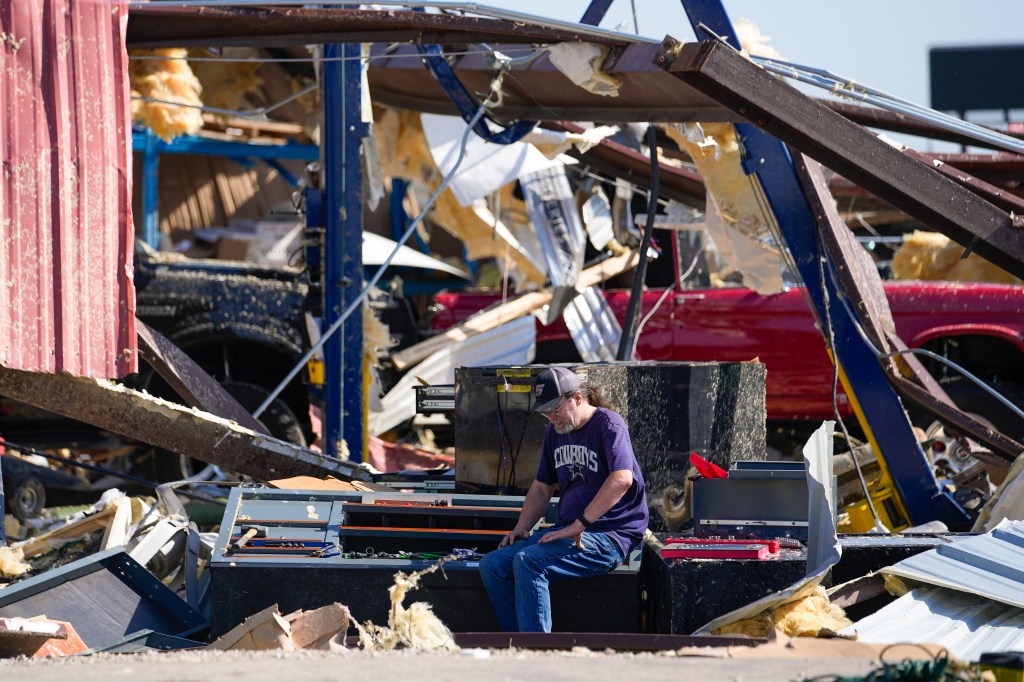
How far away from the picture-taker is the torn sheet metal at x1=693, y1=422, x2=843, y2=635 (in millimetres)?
5137

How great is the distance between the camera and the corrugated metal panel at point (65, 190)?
609cm

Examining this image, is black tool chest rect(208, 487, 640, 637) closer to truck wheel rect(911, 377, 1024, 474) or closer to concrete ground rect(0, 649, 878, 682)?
concrete ground rect(0, 649, 878, 682)

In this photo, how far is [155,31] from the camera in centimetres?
660

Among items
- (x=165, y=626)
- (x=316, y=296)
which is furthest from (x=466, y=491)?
(x=316, y=296)

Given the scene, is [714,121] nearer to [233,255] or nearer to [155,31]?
[155,31]

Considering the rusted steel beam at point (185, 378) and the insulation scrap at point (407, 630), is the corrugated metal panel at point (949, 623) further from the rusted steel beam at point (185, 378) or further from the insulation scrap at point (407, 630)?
the rusted steel beam at point (185, 378)

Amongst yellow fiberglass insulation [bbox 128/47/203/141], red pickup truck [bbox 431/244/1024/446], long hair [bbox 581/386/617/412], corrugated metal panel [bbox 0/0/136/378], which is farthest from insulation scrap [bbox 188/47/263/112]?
long hair [bbox 581/386/617/412]

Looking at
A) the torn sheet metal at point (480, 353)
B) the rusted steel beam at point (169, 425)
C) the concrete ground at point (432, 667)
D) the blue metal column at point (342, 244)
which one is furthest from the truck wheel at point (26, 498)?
the concrete ground at point (432, 667)

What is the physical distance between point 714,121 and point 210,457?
357 cm

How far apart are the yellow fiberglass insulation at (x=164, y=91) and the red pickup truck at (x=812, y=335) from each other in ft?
14.3

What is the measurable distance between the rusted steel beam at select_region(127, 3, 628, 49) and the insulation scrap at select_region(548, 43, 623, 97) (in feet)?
0.18

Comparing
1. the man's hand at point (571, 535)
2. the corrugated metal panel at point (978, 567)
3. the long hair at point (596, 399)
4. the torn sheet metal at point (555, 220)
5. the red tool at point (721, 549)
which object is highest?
the torn sheet metal at point (555, 220)

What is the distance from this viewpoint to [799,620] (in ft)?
16.7

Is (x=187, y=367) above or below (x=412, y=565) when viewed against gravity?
above
